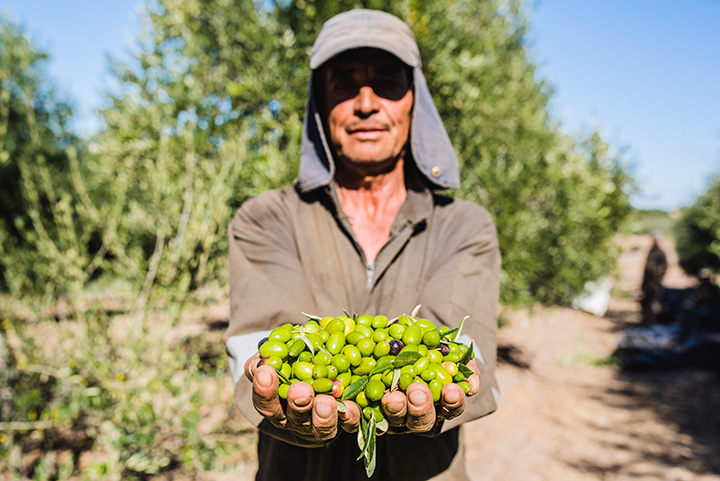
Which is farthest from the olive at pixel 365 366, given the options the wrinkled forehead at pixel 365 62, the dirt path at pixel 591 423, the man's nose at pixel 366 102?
the dirt path at pixel 591 423

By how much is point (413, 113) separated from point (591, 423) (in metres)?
7.07

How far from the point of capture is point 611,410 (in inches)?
312

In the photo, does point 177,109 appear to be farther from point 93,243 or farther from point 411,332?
point 93,243

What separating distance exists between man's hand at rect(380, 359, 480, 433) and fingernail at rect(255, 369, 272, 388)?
36 cm

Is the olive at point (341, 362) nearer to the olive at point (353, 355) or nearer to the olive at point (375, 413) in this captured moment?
the olive at point (353, 355)

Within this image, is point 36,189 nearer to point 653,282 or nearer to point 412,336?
point 412,336

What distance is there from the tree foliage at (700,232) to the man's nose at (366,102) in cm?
1865

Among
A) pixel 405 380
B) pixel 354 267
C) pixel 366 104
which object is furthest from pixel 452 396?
pixel 366 104

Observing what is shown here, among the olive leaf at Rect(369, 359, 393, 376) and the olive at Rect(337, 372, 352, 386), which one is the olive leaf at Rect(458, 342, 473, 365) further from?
the olive at Rect(337, 372, 352, 386)

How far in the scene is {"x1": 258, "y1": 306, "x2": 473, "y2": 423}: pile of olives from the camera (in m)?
1.49

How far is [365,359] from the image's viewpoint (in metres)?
1.61

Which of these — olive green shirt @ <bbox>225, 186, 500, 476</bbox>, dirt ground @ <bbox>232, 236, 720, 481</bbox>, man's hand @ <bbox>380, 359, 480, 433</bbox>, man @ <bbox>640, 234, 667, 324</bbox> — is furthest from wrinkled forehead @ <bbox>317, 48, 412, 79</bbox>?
man @ <bbox>640, 234, 667, 324</bbox>

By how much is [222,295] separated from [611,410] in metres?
7.02

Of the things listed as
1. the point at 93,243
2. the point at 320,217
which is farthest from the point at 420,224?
the point at 93,243
